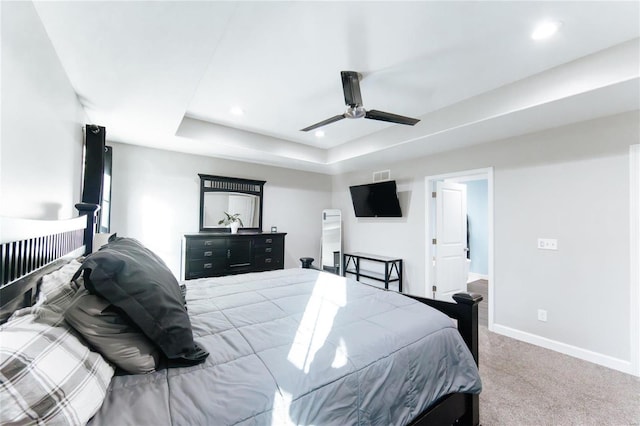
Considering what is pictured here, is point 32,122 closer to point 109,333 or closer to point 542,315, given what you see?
point 109,333

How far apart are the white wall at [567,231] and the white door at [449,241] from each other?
79 centimetres

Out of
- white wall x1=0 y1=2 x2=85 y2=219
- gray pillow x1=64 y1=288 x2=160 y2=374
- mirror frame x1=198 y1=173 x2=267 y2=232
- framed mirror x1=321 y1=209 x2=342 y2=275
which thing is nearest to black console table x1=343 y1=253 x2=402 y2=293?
framed mirror x1=321 y1=209 x2=342 y2=275

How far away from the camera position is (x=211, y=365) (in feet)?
3.42

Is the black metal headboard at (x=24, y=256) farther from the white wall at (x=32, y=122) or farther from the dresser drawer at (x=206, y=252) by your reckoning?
the dresser drawer at (x=206, y=252)

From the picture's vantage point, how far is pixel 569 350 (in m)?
2.79

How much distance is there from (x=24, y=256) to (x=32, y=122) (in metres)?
0.79

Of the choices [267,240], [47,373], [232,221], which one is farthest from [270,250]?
[47,373]

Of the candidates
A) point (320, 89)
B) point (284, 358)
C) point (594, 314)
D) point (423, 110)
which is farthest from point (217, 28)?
point (594, 314)

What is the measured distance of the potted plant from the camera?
14.9 feet

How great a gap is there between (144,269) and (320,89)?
240 centimetres

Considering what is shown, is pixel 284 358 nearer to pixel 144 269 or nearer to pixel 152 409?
pixel 152 409

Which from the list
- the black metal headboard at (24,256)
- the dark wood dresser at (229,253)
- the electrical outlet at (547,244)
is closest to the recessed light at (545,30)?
the electrical outlet at (547,244)

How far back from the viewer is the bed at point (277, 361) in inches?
33.6

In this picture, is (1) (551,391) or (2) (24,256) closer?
(2) (24,256)
